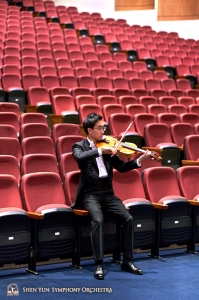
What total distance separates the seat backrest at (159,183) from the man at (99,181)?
0.15 m

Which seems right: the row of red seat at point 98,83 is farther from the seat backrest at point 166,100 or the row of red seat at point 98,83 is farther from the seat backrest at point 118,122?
the seat backrest at point 118,122

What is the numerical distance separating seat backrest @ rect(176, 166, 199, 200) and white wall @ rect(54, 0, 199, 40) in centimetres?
238

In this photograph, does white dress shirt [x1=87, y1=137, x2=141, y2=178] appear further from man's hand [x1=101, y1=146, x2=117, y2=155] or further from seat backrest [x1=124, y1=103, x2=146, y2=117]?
seat backrest [x1=124, y1=103, x2=146, y2=117]

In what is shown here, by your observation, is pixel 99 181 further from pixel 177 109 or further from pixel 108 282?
pixel 177 109

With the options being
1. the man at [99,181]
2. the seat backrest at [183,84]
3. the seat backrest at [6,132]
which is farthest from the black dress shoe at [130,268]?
the seat backrest at [183,84]

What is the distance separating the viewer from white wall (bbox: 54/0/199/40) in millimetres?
3480

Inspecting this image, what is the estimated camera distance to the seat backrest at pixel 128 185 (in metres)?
1.11

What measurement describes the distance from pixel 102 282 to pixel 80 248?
0.38 feet

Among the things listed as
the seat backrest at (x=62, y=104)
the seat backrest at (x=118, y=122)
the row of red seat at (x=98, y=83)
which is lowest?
the seat backrest at (x=118, y=122)

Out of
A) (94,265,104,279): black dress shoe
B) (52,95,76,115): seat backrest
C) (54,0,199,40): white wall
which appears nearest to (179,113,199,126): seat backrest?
(52,95,76,115): seat backrest

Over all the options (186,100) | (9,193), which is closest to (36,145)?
(9,193)

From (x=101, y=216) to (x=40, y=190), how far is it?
0.15m

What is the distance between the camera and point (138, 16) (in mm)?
3656

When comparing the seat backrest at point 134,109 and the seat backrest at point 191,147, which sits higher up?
the seat backrest at point 134,109
